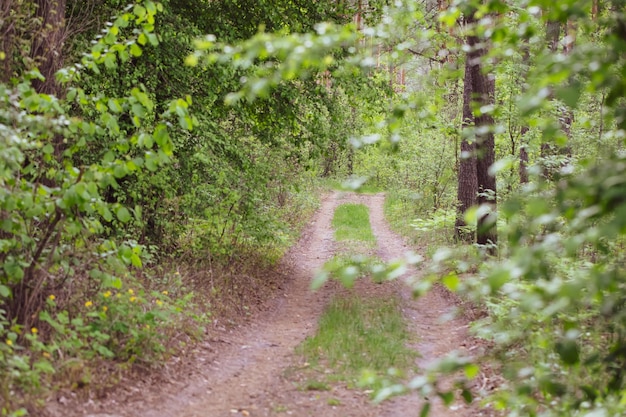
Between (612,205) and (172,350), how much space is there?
5852 millimetres

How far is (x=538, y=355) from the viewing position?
6.43 meters

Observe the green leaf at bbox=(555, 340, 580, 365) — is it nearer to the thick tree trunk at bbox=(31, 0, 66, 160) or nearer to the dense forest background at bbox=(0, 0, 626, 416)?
the dense forest background at bbox=(0, 0, 626, 416)

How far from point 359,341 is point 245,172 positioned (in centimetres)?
427

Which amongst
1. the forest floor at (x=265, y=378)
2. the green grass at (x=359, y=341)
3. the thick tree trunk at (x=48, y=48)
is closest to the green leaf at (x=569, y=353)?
the forest floor at (x=265, y=378)

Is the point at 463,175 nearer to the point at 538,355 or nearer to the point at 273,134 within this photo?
the point at 273,134

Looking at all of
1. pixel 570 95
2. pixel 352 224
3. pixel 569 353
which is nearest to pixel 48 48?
pixel 570 95

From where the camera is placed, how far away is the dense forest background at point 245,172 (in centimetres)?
283

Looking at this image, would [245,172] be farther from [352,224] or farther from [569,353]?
[352,224]

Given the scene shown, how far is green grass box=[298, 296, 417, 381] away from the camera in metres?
7.51

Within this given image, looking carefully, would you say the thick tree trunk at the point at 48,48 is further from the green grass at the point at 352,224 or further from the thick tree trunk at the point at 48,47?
the green grass at the point at 352,224

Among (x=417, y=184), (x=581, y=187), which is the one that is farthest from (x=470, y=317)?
(x=417, y=184)

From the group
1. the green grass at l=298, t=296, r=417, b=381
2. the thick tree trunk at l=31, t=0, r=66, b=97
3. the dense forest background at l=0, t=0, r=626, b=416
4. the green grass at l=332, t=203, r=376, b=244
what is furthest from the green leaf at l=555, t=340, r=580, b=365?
the green grass at l=332, t=203, r=376, b=244

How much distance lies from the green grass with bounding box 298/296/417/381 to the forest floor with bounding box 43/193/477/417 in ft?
0.69

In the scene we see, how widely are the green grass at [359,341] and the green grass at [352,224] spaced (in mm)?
7039
